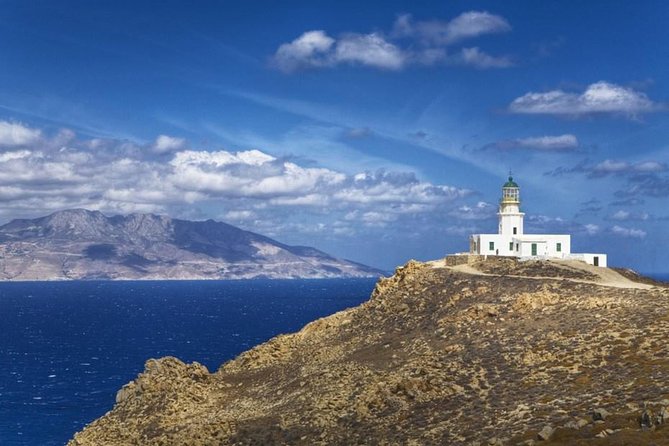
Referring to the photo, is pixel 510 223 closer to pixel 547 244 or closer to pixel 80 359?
pixel 547 244

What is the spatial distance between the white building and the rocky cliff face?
9.72 meters

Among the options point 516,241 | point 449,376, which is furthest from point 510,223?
point 449,376

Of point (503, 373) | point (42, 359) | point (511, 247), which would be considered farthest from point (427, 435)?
point (42, 359)

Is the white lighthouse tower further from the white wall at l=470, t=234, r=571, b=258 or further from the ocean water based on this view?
the ocean water

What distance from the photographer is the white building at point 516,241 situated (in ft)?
313

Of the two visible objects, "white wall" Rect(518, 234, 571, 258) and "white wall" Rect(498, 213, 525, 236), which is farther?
"white wall" Rect(498, 213, 525, 236)

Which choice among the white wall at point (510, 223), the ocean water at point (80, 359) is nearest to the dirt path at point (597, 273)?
the white wall at point (510, 223)

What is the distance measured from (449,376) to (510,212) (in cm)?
5433

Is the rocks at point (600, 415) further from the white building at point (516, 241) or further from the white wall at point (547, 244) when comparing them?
the white wall at point (547, 244)

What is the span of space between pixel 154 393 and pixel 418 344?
27.1 meters

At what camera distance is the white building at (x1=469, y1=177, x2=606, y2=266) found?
95438 millimetres

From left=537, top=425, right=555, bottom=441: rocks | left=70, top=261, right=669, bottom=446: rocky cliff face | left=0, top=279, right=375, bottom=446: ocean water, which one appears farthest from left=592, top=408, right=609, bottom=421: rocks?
left=0, top=279, right=375, bottom=446: ocean water

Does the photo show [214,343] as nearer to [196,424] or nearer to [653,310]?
[196,424]

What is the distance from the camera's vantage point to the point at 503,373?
5241 centimetres
